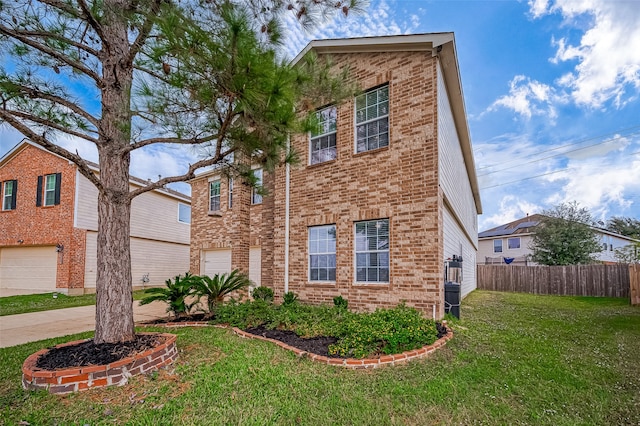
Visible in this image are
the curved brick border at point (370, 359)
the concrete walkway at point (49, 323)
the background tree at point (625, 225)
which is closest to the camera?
the curved brick border at point (370, 359)

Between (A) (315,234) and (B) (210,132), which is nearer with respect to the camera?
(B) (210,132)

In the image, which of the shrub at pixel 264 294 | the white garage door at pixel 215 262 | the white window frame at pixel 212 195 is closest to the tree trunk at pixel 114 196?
the shrub at pixel 264 294

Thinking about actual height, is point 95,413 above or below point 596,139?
below

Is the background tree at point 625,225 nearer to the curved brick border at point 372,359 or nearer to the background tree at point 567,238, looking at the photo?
the background tree at point 567,238

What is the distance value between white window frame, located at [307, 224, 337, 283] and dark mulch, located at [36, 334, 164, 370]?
4.45 metres

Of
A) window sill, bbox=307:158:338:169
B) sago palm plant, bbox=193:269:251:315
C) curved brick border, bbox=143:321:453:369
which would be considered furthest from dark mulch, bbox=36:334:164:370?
window sill, bbox=307:158:338:169

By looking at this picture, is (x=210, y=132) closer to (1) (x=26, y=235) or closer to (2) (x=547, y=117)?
(1) (x=26, y=235)

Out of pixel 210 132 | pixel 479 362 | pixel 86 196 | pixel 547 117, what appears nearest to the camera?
pixel 210 132

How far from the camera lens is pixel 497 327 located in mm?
6727

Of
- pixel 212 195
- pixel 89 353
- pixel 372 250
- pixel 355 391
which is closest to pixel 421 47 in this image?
pixel 372 250

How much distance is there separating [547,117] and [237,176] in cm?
2466

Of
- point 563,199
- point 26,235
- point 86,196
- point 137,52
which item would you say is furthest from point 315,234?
point 563,199

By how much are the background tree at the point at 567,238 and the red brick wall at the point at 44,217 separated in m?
25.3

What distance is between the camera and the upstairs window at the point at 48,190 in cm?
1444
